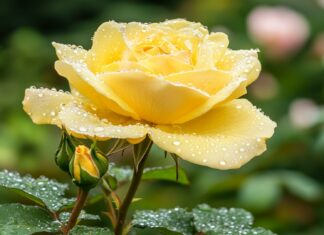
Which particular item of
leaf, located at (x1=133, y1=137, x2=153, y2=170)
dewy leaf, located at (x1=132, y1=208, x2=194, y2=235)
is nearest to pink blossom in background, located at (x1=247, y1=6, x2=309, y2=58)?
dewy leaf, located at (x1=132, y1=208, x2=194, y2=235)

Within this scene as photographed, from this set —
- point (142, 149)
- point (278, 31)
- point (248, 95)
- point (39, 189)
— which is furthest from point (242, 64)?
point (278, 31)

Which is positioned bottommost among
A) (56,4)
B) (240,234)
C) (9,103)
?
(240,234)

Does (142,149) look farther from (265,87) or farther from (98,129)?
(265,87)

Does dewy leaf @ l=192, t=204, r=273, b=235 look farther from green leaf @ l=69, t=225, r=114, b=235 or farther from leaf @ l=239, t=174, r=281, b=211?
leaf @ l=239, t=174, r=281, b=211

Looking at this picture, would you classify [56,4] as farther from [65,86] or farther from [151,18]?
[65,86]

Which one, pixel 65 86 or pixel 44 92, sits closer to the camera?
pixel 44 92

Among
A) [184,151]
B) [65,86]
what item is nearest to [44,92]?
[184,151]

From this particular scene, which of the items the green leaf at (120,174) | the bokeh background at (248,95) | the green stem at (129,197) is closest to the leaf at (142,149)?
the green stem at (129,197)

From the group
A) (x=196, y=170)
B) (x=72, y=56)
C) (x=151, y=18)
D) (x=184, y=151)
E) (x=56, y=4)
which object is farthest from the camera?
(x=56, y=4)
